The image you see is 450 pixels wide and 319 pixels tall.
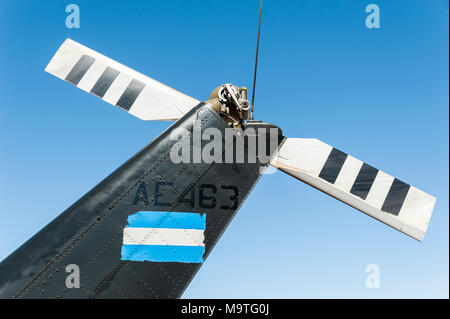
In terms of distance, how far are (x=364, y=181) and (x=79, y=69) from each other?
3969 millimetres

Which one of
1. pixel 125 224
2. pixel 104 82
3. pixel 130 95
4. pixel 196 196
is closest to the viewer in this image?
pixel 125 224

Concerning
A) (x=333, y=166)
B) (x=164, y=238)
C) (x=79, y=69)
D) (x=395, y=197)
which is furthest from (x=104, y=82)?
(x=395, y=197)

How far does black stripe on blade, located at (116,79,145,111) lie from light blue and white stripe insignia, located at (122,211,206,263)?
1684 millimetres

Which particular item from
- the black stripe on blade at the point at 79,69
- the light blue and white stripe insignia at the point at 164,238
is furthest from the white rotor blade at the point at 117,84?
the light blue and white stripe insignia at the point at 164,238

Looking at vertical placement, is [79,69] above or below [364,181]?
above

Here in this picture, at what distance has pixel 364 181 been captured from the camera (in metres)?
4.59

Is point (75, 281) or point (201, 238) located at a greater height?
point (201, 238)

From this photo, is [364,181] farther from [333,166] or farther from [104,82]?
[104,82]
